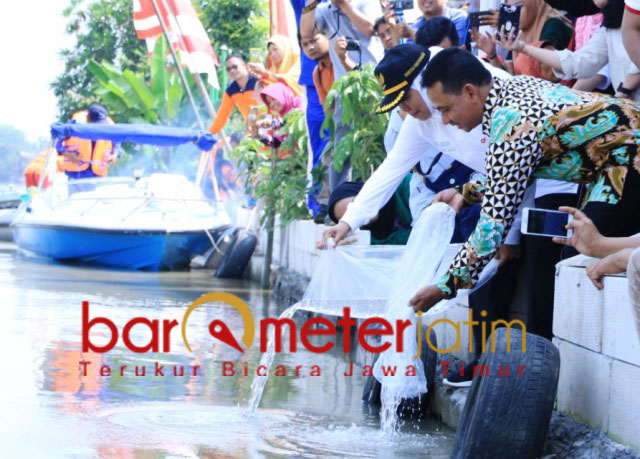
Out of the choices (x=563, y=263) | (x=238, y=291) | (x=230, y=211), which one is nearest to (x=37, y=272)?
(x=238, y=291)

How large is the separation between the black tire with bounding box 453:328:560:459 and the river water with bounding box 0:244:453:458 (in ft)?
2.74

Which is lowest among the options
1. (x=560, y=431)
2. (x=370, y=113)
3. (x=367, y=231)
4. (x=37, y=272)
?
(x=37, y=272)

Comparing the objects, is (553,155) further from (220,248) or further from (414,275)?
(220,248)

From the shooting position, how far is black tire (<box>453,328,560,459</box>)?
3.64 meters

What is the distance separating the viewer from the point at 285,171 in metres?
12.3

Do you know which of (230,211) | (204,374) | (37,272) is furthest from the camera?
(230,211)

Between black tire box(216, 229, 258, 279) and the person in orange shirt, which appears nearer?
the person in orange shirt

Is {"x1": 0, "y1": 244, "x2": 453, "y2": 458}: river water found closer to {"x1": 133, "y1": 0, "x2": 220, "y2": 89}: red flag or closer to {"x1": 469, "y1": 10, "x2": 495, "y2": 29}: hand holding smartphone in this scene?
{"x1": 469, "y1": 10, "x2": 495, "y2": 29}: hand holding smartphone

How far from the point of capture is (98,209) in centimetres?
1628

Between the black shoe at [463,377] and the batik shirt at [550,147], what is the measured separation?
1.14 meters

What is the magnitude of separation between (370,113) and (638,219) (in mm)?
4833

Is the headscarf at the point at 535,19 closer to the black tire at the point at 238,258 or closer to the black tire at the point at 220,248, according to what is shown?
the black tire at the point at 238,258

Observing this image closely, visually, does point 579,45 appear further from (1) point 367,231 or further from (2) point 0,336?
(2) point 0,336

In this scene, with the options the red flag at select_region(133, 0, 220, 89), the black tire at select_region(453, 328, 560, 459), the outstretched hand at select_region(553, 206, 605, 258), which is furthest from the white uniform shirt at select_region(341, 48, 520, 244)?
the red flag at select_region(133, 0, 220, 89)
